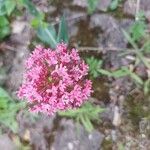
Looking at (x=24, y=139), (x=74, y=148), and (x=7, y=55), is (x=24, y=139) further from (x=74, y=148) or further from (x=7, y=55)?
(x=7, y=55)

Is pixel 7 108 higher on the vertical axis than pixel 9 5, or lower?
lower

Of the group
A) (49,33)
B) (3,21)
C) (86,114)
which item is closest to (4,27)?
(3,21)

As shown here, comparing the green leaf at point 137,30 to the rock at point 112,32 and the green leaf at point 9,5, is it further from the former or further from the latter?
the green leaf at point 9,5

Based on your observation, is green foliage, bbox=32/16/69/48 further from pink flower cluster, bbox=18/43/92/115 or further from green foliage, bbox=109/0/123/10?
green foliage, bbox=109/0/123/10

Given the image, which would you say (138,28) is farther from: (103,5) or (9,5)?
(9,5)

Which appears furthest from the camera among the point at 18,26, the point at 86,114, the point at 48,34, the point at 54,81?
the point at 18,26

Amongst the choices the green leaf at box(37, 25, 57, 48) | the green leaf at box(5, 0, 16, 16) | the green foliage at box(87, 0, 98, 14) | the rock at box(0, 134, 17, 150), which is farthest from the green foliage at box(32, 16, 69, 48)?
the rock at box(0, 134, 17, 150)
